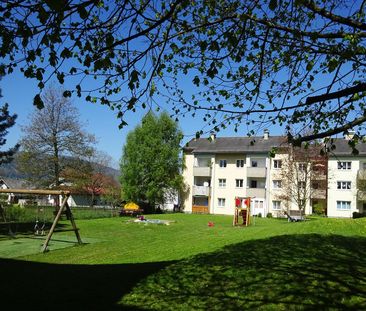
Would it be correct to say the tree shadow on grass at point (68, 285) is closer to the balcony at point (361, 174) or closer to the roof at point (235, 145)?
the balcony at point (361, 174)

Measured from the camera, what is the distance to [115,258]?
45.9ft

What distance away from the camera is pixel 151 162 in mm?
58219

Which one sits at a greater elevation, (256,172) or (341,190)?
(256,172)

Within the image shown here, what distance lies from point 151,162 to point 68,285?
161 feet

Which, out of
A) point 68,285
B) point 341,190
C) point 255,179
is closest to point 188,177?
point 255,179

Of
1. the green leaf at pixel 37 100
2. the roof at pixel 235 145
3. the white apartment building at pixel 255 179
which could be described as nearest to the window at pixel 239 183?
the white apartment building at pixel 255 179

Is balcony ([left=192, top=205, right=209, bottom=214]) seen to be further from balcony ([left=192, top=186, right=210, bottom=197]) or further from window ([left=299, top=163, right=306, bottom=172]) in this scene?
window ([left=299, top=163, right=306, bottom=172])

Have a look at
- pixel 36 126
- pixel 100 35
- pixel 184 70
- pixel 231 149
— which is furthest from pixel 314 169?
pixel 100 35

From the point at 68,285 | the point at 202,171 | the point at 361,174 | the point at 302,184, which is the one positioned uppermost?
the point at 202,171

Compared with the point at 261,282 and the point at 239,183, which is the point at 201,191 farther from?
the point at 261,282

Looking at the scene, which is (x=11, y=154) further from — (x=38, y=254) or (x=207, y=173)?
(x=207, y=173)

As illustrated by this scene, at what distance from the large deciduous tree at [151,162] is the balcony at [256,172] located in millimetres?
9622

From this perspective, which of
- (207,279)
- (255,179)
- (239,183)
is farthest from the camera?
(239,183)

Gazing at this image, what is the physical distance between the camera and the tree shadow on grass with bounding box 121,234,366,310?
7.30 meters
